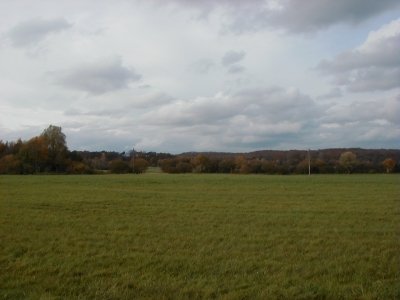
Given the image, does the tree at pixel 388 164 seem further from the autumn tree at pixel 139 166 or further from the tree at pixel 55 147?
the tree at pixel 55 147

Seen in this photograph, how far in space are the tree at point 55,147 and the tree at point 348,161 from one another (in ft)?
186

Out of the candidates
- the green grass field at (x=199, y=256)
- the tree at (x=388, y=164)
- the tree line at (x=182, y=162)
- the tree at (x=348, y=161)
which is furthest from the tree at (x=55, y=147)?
the green grass field at (x=199, y=256)

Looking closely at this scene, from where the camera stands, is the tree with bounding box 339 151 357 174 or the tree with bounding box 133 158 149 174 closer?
the tree with bounding box 339 151 357 174

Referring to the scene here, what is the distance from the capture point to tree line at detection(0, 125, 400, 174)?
298 ft

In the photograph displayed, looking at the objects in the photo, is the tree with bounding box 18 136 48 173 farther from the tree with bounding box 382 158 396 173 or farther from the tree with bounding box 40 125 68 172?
the tree with bounding box 382 158 396 173

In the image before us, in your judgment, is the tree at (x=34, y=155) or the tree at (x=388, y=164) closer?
the tree at (x=388, y=164)

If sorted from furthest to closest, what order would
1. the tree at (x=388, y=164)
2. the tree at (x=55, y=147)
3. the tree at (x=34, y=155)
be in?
the tree at (x=55, y=147)
the tree at (x=34, y=155)
the tree at (x=388, y=164)

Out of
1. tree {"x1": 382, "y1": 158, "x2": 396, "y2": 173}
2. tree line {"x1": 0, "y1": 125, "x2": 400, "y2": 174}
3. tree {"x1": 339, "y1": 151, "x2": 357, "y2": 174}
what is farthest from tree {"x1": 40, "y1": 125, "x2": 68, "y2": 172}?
tree {"x1": 382, "y1": 158, "x2": 396, "y2": 173}

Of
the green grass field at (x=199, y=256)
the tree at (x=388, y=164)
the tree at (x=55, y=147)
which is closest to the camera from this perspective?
the green grass field at (x=199, y=256)

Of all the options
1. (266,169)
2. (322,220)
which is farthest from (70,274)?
(266,169)

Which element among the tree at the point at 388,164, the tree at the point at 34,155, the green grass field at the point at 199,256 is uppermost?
the tree at the point at 34,155

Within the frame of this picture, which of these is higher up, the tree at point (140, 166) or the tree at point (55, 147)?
the tree at point (55, 147)

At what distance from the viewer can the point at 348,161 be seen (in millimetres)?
90375

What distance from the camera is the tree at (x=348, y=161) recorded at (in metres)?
89.6
